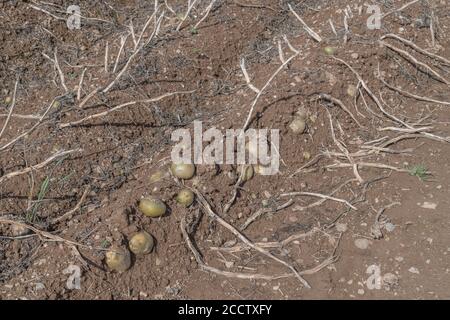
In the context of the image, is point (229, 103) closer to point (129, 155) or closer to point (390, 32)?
point (129, 155)

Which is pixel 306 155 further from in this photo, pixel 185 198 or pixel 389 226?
pixel 185 198

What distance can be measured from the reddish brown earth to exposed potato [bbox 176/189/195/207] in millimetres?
28

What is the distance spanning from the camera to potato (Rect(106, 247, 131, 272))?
89.6 inches

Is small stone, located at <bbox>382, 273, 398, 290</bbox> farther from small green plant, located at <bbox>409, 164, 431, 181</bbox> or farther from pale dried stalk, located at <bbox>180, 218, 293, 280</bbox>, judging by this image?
small green plant, located at <bbox>409, 164, 431, 181</bbox>

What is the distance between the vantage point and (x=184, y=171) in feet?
8.53

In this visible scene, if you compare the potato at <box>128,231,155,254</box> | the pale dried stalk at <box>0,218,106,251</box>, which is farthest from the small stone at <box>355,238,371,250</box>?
→ the pale dried stalk at <box>0,218,106,251</box>

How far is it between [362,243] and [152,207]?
38.6 inches

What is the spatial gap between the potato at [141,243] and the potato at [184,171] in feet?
1.20

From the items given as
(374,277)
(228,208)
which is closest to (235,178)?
(228,208)

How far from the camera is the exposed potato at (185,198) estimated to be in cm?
254

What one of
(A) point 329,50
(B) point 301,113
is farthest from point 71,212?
(A) point 329,50

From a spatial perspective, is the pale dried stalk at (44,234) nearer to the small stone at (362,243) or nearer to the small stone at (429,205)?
the small stone at (362,243)

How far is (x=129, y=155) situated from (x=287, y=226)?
2.95 feet

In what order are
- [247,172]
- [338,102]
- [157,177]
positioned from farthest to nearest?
[338,102] < [247,172] < [157,177]
